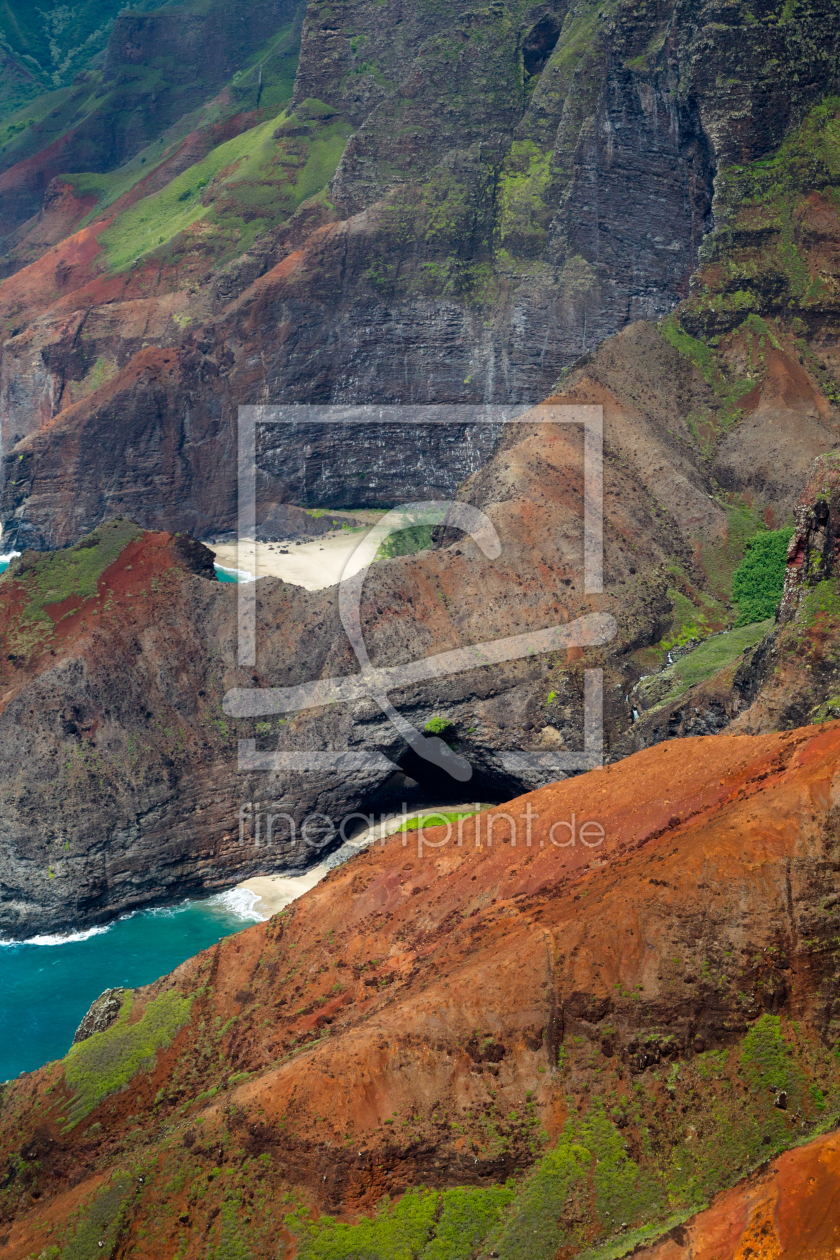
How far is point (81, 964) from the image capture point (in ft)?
134

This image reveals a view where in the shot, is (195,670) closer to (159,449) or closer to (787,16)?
(159,449)

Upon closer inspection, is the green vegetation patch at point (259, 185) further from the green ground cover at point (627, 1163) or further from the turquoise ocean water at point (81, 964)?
the green ground cover at point (627, 1163)

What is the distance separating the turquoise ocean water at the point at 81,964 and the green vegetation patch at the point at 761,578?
23.7 meters

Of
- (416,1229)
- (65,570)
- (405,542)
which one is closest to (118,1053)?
(416,1229)

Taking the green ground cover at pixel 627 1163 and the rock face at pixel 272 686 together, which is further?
the rock face at pixel 272 686

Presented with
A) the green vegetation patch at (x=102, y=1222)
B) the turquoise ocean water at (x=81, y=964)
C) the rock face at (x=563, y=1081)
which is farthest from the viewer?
the turquoise ocean water at (x=81, y=964)

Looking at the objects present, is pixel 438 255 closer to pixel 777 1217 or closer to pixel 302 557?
pixel 302 557

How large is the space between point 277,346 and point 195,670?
134 ft

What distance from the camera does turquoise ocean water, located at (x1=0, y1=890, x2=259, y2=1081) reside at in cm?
3772

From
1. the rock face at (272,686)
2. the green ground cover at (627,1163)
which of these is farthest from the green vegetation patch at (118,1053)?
the rock face at (272,686)

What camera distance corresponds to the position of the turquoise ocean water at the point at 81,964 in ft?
124

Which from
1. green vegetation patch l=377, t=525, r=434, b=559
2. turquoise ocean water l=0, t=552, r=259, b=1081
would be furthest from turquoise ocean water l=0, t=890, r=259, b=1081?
green vegetation patch l=377, t=525, r=434, b=559

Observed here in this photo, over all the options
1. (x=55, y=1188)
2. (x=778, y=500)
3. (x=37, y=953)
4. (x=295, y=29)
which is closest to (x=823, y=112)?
(x=778, y=500)

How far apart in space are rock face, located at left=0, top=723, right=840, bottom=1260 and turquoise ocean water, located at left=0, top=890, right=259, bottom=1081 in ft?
41.6
